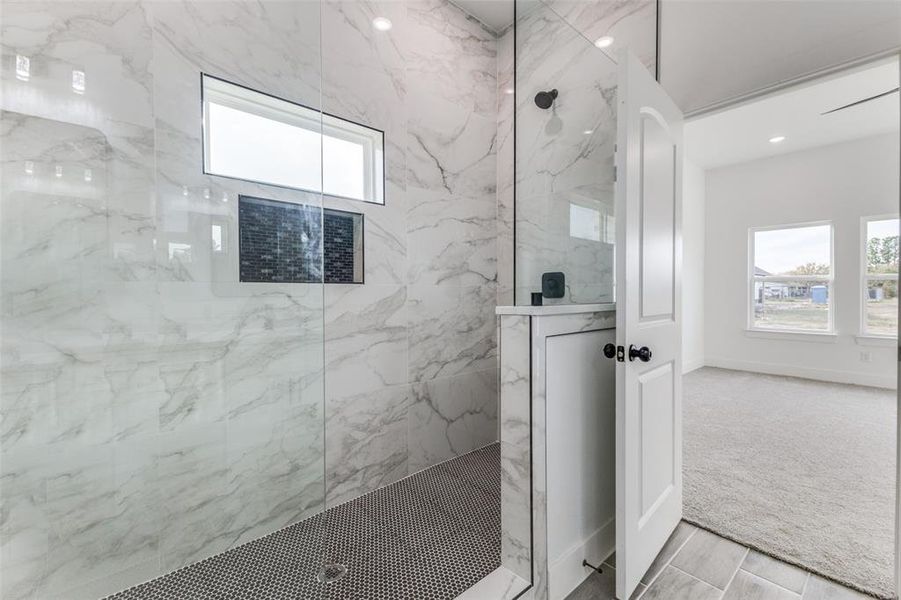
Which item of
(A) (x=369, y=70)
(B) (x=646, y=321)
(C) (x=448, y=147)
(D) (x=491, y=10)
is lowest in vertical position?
(B) (x=646, y=321)

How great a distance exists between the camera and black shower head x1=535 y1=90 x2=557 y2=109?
2.09 meters

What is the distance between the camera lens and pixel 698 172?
5496 millimetres

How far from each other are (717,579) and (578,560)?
0.53 m

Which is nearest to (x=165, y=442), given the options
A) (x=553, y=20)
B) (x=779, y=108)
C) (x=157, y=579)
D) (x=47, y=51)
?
(x=157, y=579)

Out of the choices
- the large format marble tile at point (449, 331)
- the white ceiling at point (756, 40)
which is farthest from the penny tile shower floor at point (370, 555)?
the white ceiling at point (756, 40)

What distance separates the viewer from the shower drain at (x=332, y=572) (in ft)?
4.71

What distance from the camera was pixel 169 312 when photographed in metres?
1.51

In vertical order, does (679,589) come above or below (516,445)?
below

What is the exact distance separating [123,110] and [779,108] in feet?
16.1

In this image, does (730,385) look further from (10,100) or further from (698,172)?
(10,100)

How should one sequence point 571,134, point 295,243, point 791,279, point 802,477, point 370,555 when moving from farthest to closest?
1. point 791,279
2. point 802,477
3. point 571,134
4. point 295,243
5. point 370,555

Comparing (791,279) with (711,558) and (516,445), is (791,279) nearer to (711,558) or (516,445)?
(711,558)

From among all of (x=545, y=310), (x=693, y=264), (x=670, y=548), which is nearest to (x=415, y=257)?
(x=545, y=310)

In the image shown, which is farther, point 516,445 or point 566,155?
point 566,155
